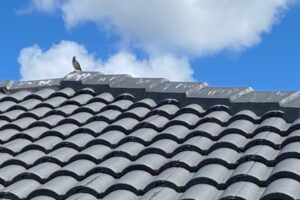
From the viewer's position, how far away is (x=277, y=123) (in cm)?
446

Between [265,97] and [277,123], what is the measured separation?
0.61 metres

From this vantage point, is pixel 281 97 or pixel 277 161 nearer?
pixel 277 161

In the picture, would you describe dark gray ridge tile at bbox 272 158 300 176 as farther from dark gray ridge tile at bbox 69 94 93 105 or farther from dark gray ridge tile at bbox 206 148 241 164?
dark gray ridge tile at bbox 69 94 93 105

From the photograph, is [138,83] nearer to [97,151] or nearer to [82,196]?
[97,151]

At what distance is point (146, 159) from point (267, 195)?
3.37 feet

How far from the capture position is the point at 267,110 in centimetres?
481

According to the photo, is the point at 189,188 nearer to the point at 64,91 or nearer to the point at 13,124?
the point at 13,124

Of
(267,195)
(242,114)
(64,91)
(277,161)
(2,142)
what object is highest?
(64,91)

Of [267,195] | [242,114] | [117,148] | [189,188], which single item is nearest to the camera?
[267,195]

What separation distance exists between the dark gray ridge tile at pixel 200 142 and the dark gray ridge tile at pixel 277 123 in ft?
1.51

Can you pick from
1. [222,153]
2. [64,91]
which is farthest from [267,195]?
[64,91]

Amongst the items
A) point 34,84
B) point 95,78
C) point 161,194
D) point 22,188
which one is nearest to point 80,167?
point 22,188

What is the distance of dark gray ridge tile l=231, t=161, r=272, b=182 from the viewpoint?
355cm

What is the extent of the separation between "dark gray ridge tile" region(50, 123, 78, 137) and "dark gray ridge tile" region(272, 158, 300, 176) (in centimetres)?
180
